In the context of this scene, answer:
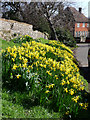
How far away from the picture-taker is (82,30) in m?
42.5

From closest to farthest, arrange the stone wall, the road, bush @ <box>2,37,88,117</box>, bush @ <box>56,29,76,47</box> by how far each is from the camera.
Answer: bush @ <box>2,37,88,117</box> → the road → the stone wall → bush @ <box>56,29,76,47</box>

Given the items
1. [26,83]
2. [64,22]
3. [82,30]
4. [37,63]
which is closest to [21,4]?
[64,22]

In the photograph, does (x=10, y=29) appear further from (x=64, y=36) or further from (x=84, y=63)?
(x=64, y=36)

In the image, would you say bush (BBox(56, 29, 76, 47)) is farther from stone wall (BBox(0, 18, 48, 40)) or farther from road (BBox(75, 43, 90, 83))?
stone wall (BBox(0, 18, 48, 40))

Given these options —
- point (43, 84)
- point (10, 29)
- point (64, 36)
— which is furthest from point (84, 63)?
point (64, 36)

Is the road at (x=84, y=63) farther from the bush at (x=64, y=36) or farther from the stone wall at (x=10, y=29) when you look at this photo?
the bush at (x=64, y=36)

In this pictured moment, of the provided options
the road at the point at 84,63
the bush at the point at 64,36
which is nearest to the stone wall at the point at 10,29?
the road at the point at 84,63

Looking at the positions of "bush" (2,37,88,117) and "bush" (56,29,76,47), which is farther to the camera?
"bush" (56,29,76,47)

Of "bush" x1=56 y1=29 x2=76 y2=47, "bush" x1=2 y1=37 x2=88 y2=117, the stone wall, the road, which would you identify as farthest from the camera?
"bush" x1=56 y1=29 x2=76 y2=47

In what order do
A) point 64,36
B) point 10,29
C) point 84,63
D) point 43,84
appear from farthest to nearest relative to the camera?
point 64,36
point 84,63
point 10,29
point 43,84

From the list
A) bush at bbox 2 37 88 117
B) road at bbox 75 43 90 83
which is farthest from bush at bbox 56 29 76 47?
bush at bbox 2 37 88 117

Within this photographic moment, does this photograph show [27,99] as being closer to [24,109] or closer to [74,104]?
[24,109]

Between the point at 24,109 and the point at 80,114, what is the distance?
1.08 metres

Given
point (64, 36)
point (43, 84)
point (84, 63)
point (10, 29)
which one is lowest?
point (43, 84)
